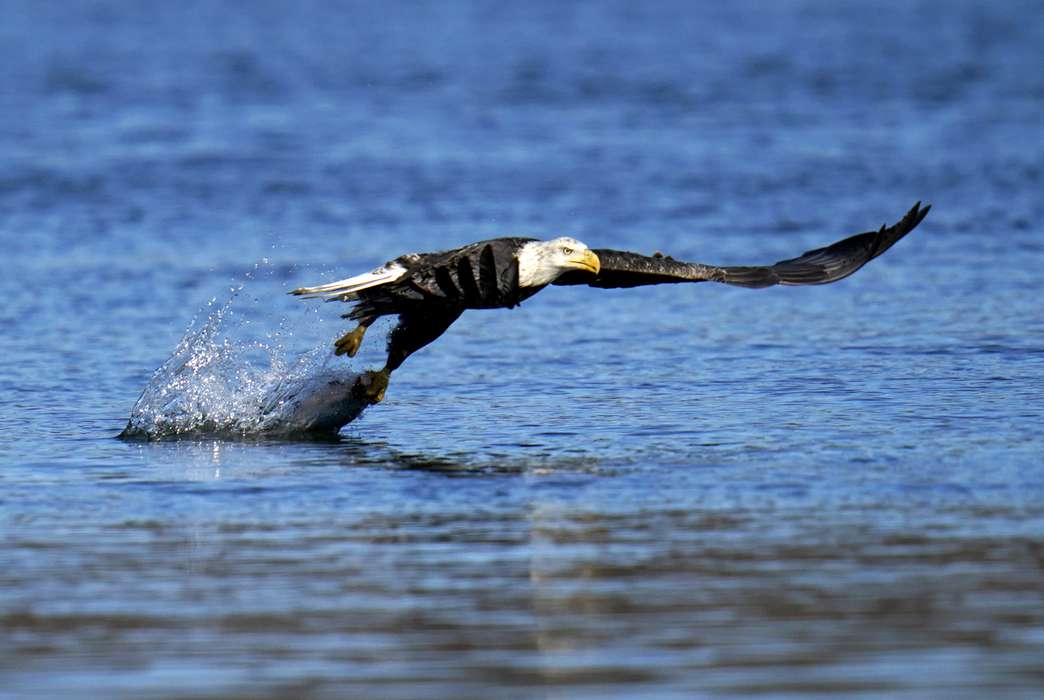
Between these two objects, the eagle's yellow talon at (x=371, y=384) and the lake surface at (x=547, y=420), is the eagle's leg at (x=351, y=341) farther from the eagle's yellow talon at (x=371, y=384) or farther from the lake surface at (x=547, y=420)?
the lake surface at (x=547, y=420)

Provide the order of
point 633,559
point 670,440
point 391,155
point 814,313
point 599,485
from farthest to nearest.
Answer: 1. point 391,155
2. point 814,313
3. point 670,440
4. point 599,485
5. point 633,559

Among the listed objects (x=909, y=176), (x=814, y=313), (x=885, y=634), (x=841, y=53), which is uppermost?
(x=841, y=53)

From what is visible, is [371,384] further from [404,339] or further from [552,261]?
[552,261]

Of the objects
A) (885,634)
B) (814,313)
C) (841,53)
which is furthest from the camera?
(841,53)

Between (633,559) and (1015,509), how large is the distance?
149 cm

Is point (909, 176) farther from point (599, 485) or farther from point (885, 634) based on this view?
point (885, 634)

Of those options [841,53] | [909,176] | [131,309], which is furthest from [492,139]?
[841,53]

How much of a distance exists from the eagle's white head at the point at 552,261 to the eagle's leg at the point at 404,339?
1.64 ft

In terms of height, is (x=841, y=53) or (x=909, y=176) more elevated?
(x=841, y=53)

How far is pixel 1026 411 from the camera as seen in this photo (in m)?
8.41

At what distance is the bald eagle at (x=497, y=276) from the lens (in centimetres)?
812

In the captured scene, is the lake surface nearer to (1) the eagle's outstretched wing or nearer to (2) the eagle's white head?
(1) the eagle's outstretched wing

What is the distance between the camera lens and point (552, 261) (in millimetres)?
8477

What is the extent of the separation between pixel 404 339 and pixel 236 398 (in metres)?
0.86
